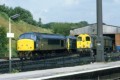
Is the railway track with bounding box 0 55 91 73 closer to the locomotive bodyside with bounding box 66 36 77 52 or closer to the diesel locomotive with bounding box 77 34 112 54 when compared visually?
the diesel locomotive with bounding box 77 34 112 54

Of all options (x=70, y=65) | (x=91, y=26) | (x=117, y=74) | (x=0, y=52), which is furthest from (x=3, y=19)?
(x=117, y=74)

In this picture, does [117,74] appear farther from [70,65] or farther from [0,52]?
[0,52]

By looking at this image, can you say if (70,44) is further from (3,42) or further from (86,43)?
(3,42)

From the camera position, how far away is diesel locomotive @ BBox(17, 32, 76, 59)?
45781 millimetres

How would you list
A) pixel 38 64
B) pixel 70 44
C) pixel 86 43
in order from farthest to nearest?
pixel 70 44 → pixel 86 43 → pixel 38 64

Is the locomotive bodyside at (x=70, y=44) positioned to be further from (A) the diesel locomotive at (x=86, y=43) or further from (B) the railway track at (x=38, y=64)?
(B) the railway track at (x=38, y=64)

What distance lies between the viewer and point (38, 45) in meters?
47.1

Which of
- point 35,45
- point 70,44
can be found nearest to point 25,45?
point 35,45

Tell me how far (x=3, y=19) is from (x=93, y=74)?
205 ft

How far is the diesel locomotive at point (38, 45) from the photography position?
1802 inches

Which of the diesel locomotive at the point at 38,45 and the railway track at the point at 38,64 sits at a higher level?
the diesel locomotive at the point at 38,45

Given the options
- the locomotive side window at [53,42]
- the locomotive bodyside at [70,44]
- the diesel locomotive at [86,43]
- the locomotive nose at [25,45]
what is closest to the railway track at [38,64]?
the locomotive nose at [25,45]

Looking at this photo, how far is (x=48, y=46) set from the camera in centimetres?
4950

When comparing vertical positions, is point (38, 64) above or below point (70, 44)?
below
